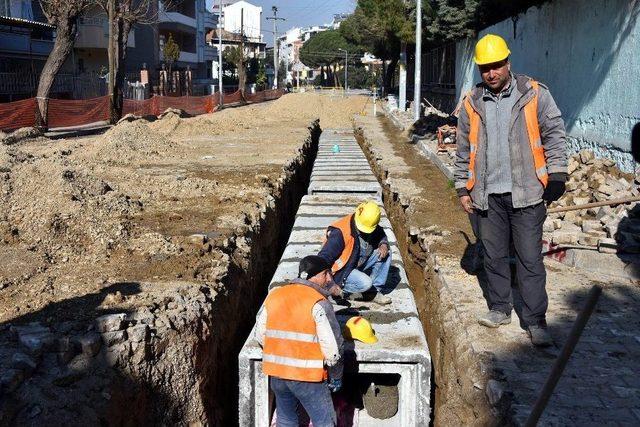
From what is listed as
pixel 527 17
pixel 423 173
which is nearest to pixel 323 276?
pixel 423 173

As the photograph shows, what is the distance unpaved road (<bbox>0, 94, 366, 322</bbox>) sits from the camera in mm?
5598

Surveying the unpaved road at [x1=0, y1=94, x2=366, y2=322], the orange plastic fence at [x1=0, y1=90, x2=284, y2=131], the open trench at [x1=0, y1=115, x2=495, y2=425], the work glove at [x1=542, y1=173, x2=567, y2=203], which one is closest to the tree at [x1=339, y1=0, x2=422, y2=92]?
the orange plastic fence at [x1=0, y1=90, x2=284, y2=131]

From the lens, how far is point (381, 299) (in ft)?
18.4

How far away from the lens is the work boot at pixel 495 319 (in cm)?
488

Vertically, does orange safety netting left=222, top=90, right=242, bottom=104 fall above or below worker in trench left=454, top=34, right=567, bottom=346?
above

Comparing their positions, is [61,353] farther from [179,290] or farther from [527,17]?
[527,17]

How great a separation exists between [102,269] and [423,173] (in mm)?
8494

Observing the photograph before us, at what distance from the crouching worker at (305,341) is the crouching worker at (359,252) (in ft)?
4.14

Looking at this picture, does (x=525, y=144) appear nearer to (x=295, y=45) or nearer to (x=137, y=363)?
(x=137, y=363)

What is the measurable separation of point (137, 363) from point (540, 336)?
275 cm

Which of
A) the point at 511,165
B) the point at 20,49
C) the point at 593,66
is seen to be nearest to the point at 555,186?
the point at 511,165

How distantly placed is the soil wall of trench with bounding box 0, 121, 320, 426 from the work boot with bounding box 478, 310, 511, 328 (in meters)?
2.16

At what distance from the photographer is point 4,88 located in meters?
23.0

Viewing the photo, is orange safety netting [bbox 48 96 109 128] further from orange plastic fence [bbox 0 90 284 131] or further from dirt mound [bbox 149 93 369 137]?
dirt mound [bbox 149 93 369 137]
